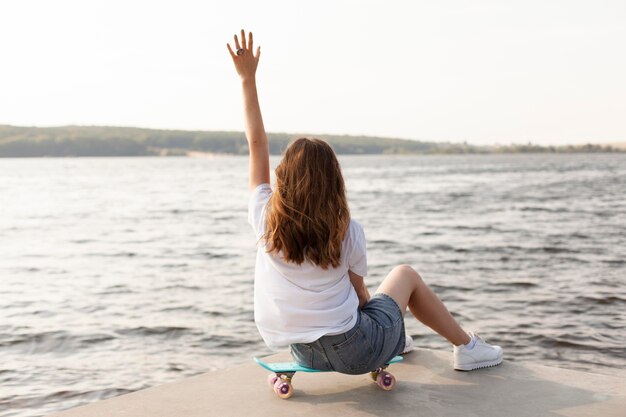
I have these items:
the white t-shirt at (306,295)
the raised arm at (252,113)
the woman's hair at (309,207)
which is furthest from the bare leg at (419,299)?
the raised arm at (252,113)

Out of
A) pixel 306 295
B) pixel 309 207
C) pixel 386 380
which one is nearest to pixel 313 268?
pixel 306 295

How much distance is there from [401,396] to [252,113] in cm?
192

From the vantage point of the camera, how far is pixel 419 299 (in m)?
4.70

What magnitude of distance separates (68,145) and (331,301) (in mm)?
133259

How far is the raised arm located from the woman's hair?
0.28m

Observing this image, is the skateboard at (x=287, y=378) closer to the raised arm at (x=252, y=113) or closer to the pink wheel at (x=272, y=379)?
the pink wheel at (x=272, y=379)

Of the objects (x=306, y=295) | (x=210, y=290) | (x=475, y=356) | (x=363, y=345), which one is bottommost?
(x=210, y=290)

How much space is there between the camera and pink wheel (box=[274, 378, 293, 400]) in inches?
180

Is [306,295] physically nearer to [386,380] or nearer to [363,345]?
[363,345]

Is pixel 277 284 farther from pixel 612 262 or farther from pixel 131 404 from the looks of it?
pixel 612 262

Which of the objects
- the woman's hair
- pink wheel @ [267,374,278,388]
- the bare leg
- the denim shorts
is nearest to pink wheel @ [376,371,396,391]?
the denim shorts

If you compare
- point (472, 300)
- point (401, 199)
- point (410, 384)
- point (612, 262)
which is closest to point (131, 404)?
point (410, 384)

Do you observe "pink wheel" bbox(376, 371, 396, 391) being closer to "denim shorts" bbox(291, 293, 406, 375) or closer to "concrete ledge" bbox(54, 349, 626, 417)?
"concrete ledge" bbox(54, 349, 626, 417)

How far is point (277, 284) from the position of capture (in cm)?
416
